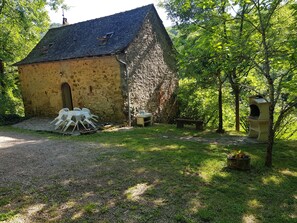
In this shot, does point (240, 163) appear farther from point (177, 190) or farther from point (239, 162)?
point (177, 190)

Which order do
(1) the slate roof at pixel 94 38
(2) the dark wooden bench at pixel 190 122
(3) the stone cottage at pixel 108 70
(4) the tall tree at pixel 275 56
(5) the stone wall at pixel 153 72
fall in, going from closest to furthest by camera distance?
(4) the tall tree at pixel 275 56
(2) the dark wooden bench at pixel 190 122
(3) the stone cottage at pixel 108 70
(1) the slate roof at pixel 94 38
(5) the stone wall at pixel 153 72

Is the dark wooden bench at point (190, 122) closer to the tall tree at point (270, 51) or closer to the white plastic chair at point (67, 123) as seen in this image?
the tall tree at point (270, 51)

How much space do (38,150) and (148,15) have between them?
9082 mm

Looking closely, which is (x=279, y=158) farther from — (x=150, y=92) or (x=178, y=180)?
(x=150, y=92)

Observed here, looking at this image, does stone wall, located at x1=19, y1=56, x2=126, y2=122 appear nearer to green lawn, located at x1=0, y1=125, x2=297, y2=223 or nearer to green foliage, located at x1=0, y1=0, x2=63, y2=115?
green foliage, located at x1=0, y1=0, x2=63, y2=115

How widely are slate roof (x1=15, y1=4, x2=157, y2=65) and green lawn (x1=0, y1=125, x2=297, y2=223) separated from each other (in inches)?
260

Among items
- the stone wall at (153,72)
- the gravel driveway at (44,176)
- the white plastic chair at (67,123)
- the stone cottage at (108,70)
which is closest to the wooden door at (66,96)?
the stone cottage at (108,70)

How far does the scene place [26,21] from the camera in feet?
55.4

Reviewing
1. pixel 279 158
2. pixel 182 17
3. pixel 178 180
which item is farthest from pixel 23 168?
pixel 182 17

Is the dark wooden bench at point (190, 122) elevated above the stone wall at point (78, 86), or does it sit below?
below

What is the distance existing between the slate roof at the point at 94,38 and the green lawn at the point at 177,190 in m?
6.60

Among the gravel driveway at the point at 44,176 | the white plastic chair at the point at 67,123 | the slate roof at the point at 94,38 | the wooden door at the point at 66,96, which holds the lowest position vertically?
the gravel driveway at the point at 44,176

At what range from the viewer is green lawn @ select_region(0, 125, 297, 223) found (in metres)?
4.04

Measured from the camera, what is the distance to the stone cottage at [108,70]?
484 inches
